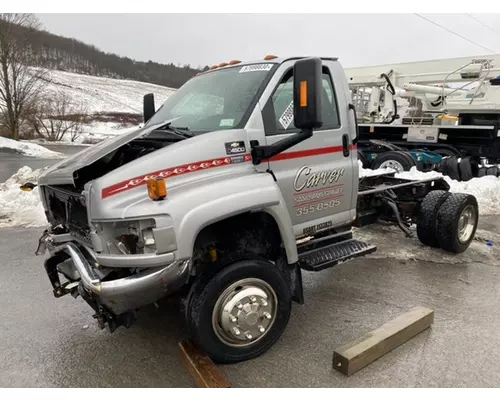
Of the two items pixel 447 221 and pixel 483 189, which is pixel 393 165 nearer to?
pixel 483 189

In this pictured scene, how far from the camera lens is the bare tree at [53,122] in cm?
2827

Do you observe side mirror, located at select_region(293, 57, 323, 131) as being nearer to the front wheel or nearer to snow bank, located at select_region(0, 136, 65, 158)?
the front wheel

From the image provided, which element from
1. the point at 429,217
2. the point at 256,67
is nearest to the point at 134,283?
the point at 256,67

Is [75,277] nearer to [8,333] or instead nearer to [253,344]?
[8,333]

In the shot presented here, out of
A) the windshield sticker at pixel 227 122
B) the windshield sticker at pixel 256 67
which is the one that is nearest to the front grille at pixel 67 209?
the windshield sticker at pixel 227 122

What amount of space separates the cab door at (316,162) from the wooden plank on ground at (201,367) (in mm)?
1357

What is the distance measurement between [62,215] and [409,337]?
3170mm

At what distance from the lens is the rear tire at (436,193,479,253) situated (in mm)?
5395

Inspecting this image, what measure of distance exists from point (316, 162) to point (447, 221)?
8.85 ft

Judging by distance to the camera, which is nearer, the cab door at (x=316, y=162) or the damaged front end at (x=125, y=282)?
the damaged front end at (x=125, y=282)

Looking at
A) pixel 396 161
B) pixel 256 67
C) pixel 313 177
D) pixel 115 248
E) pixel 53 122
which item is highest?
pixel 53 122

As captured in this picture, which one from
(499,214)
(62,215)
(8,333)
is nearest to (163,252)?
(62,215)

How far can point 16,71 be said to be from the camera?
78.8ft

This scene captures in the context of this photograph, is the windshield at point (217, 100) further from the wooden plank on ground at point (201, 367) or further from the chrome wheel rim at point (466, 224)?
the chrome wheel rim at point (466, 224)
